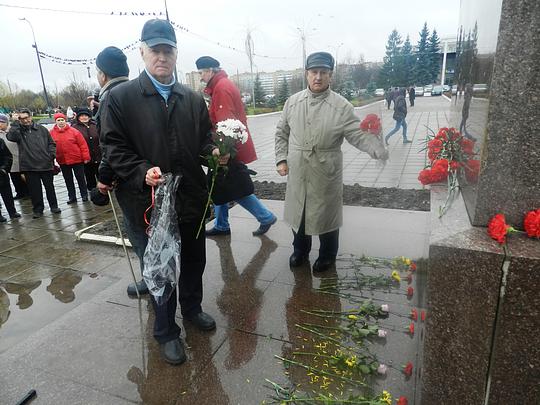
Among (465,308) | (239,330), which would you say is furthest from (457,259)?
(239,330)

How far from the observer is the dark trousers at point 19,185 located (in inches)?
305

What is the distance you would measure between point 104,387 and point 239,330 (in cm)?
90

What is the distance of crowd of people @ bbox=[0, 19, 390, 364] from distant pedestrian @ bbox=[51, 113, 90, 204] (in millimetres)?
4076

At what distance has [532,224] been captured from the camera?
1.42 m

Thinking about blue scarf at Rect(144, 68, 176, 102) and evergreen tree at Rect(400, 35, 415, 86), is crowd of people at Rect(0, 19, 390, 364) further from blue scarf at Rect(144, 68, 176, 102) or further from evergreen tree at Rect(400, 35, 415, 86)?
evergreen tree at Rect(400, 35, 415, 86)

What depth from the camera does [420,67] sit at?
338 cm

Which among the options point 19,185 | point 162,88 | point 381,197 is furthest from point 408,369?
point 19,185

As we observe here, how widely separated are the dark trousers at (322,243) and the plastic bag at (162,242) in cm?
133

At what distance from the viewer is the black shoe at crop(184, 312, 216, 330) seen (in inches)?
103

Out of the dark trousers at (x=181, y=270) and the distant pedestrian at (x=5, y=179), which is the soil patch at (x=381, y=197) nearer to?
the dark trousers at (x=181, y=270)

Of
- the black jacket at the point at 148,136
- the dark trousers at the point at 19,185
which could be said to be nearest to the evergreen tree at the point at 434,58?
the black jacket at the point at 148,136

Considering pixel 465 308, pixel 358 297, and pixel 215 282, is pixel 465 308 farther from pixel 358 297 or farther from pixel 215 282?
pixel 215 282

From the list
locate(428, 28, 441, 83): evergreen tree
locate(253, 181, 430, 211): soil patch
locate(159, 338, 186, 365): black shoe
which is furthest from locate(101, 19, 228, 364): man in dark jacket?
locate(253, 181, 430, 211): soil patch

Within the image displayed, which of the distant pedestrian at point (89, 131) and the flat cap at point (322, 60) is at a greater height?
the flat cap at point (322, 60)
